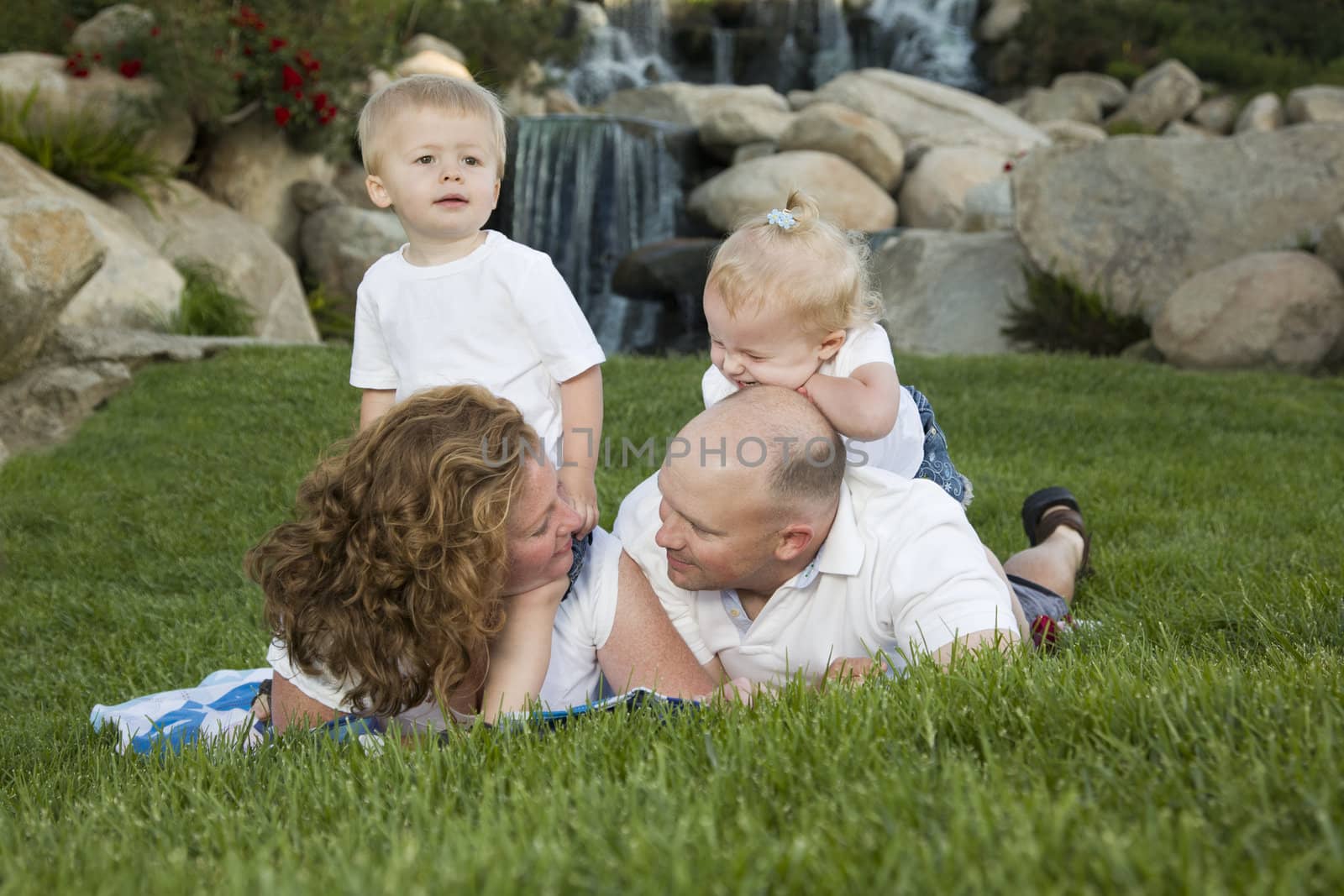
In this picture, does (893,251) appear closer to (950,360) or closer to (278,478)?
(950,360)

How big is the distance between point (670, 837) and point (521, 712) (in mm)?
1063

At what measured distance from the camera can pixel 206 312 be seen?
1061 cm

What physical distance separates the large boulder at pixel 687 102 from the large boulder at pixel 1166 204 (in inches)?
289

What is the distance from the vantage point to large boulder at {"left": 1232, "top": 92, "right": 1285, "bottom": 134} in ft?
61.3

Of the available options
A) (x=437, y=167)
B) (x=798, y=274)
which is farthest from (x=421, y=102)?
(x=798, y=274)

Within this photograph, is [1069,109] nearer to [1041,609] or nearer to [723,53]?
[723,53]

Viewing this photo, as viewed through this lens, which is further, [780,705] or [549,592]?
[549,592]

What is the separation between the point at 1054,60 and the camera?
75.5ft

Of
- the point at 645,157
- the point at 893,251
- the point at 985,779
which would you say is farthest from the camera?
the point at 645,157

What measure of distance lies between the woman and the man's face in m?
0.28

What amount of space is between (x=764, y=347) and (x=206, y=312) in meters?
8.59

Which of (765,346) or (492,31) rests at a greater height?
(765,346)

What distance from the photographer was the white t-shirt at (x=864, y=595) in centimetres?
290

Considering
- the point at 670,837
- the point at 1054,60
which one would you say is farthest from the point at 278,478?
the point at 1054,60
